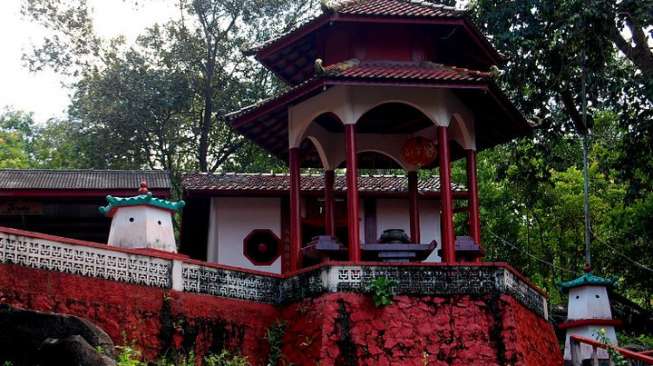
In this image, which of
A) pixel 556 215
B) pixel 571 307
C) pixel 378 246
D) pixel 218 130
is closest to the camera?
pixel 378 246

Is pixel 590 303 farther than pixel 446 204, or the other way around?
pixel 590 303

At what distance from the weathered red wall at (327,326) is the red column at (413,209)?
Result: 4457mm

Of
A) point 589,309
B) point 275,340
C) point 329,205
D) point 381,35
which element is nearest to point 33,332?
point 275,340

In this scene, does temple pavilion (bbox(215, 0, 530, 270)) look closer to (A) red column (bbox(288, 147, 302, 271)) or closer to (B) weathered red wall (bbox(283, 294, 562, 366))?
(A) red column (bbox(288, 147, 302, 271))

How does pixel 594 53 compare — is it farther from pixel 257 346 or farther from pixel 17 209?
pixel 17 209

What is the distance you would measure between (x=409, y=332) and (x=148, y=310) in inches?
166

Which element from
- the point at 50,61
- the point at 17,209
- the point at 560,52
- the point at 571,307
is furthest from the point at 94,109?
the point at 571,307

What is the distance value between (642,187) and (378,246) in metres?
8.31

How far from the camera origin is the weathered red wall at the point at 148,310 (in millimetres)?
14688

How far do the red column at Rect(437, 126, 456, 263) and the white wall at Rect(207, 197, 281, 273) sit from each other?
20.8ft

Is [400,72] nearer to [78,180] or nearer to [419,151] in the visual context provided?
[419,151]

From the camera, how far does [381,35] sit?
64.4ft

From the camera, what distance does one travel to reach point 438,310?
53.9 feet

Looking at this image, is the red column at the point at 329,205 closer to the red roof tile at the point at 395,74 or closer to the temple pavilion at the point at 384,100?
the temple pavilion at the point at 384,100
